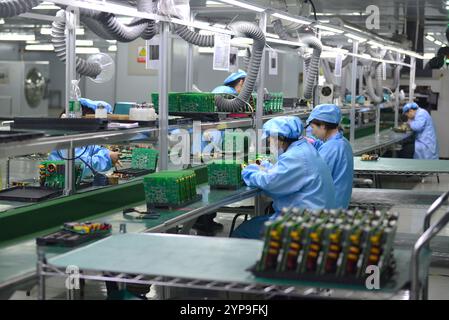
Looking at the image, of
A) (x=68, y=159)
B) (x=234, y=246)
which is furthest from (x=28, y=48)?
(x=234, y=246)

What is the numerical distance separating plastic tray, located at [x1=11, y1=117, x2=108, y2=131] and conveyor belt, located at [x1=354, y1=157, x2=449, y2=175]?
359cm

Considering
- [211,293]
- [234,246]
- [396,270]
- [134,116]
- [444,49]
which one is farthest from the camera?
[444,49]

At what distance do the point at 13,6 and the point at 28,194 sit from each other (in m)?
1.43

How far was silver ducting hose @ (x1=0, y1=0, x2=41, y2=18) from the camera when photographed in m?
3.45

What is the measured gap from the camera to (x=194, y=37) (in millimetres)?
5824

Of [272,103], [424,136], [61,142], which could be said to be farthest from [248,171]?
[424,136]

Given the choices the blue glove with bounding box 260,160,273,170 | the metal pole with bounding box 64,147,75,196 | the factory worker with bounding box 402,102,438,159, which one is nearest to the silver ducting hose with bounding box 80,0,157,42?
the metal pole with bounding box 64,147,75,196

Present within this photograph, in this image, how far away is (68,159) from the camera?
4695 mm

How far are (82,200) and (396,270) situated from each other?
223cm

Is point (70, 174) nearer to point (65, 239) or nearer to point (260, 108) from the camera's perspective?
point (65, 239)

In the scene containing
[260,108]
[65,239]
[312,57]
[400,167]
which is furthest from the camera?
[312,57]

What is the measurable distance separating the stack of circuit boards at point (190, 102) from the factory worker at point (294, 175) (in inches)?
38.2

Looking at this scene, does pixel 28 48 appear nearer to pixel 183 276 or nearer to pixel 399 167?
pixel 399 167
